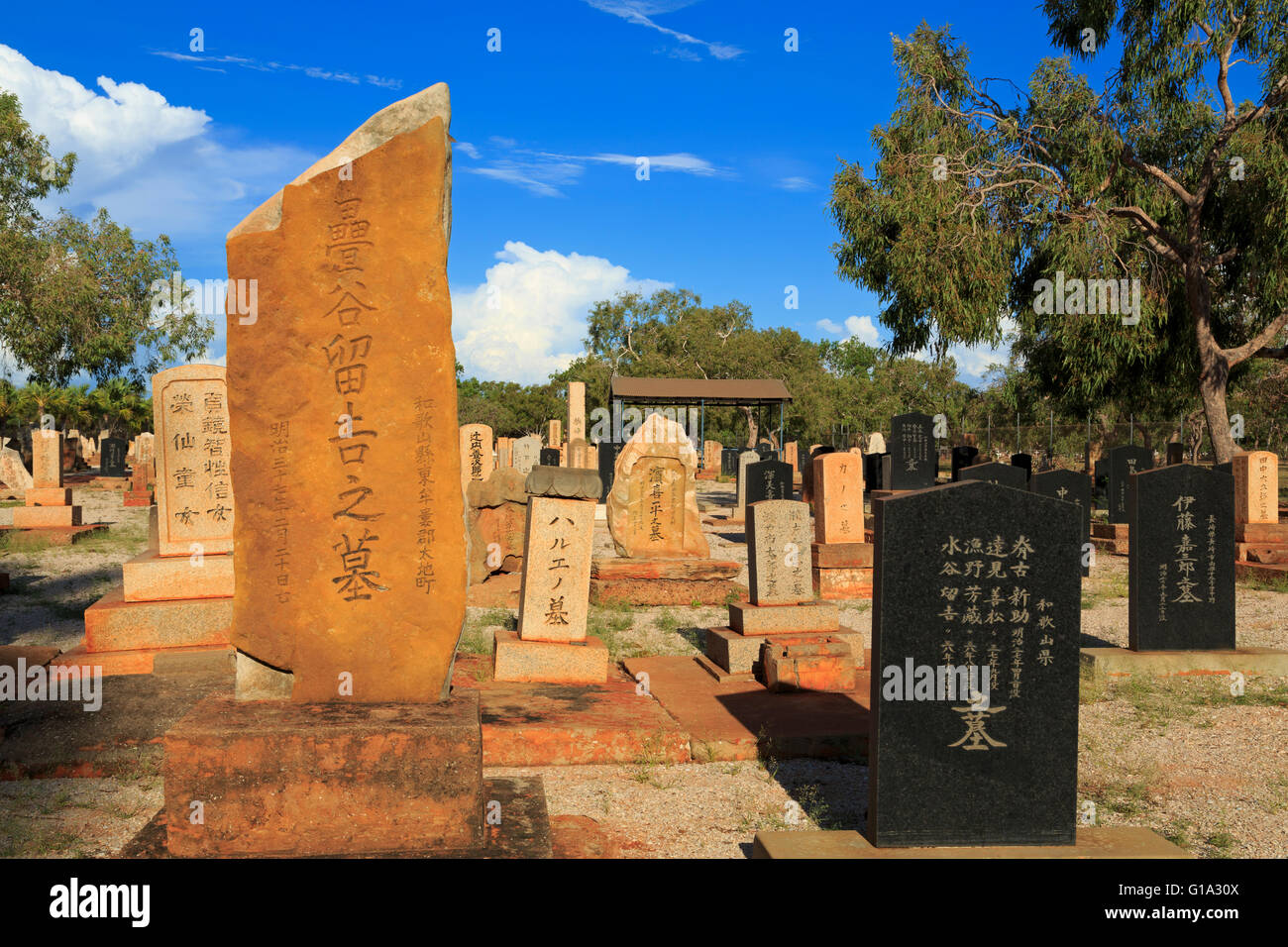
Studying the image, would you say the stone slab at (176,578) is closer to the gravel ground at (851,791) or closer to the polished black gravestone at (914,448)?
the gravel ground at (851,791)

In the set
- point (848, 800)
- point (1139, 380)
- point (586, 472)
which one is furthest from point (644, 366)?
point (848, 800)

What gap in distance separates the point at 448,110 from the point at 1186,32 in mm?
17801

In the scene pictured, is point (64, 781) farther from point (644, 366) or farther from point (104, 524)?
point (644, 366)

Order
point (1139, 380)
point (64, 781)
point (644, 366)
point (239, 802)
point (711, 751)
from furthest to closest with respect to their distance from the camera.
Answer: point (644, 366) < point (1139, 380) < point (711, 751) < point (64, 781) < point (239, 802)

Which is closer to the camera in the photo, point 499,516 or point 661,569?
point 661,569

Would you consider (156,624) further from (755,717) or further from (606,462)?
(606,462)

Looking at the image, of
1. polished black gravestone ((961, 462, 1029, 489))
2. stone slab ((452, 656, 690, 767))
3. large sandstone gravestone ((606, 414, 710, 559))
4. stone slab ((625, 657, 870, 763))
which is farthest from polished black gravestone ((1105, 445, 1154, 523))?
stone slab ((452, 656, 690, 767))

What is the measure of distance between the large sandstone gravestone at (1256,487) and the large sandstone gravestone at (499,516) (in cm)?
1079

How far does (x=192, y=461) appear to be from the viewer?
759cm

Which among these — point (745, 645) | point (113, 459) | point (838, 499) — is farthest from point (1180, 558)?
point (113, 459)

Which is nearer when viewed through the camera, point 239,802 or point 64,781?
point 239,802

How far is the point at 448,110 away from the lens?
3678 millimetres

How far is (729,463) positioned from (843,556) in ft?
89.1

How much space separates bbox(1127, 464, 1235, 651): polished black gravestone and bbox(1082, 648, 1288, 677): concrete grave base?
0.44 feet
